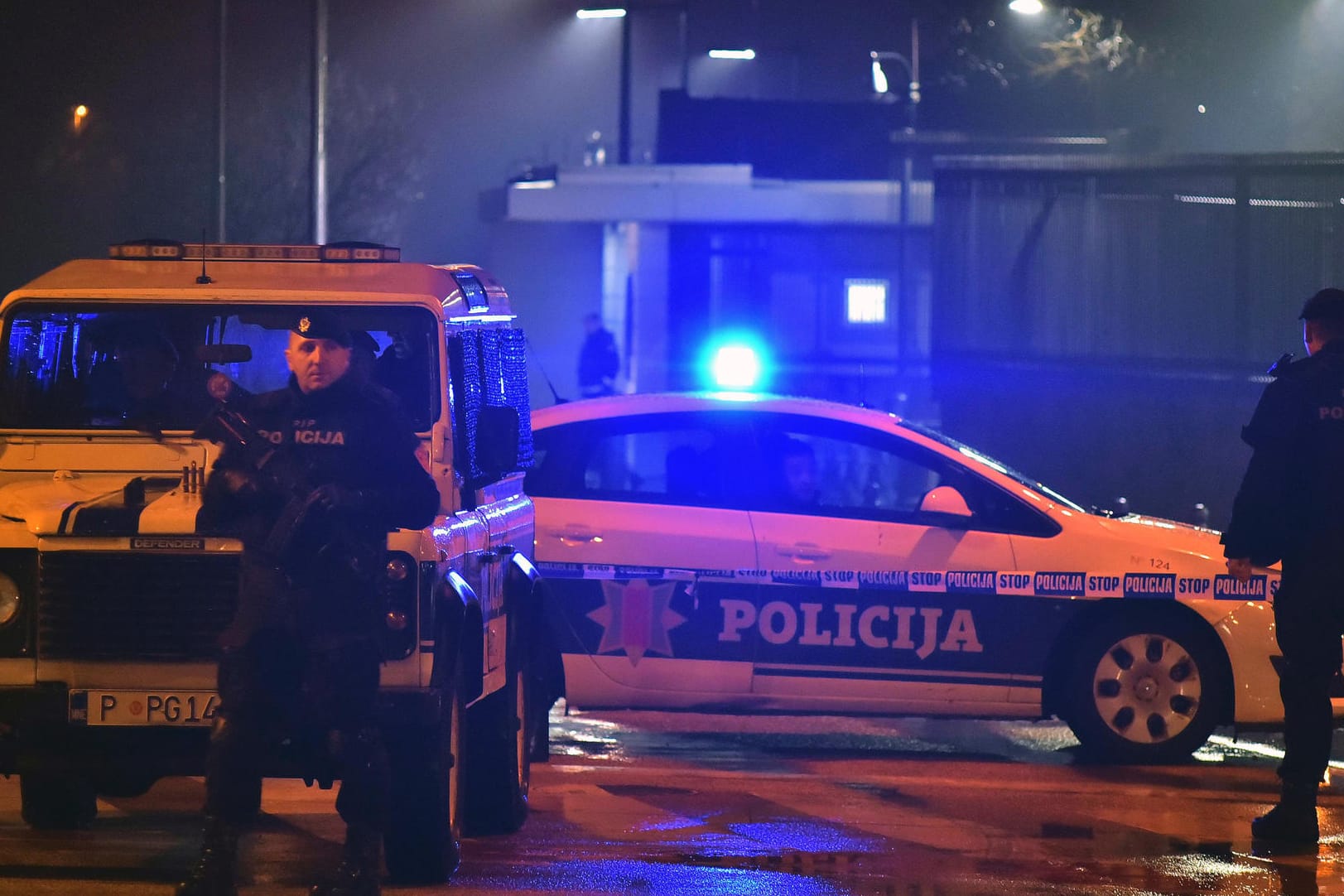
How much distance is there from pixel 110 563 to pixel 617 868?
1983mm

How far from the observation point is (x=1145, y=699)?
896 cm

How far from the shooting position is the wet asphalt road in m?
6.36

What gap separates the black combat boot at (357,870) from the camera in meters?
5.49

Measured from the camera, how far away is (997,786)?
830 centimetres

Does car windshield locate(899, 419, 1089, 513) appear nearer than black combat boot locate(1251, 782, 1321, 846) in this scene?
No

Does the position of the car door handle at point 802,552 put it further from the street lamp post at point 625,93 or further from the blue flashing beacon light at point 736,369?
the street lamp post at point 625,93

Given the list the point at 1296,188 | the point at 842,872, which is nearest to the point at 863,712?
the point at 842,872

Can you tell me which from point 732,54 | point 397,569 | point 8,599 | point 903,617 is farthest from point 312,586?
point 732,54

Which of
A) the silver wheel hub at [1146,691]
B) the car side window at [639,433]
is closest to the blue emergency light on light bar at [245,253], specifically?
the car side window at [639,433]

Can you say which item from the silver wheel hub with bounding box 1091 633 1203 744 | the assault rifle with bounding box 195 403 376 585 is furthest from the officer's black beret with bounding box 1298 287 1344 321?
the assault rifle with bounding box 195 403 376 585

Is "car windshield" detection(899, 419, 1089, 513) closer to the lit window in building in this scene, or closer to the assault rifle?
the assault rifle

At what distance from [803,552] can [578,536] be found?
1058mm

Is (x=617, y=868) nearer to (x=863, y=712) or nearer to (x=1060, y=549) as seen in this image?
(x=863, y=712)

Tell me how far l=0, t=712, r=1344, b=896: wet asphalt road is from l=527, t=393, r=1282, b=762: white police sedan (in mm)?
301
